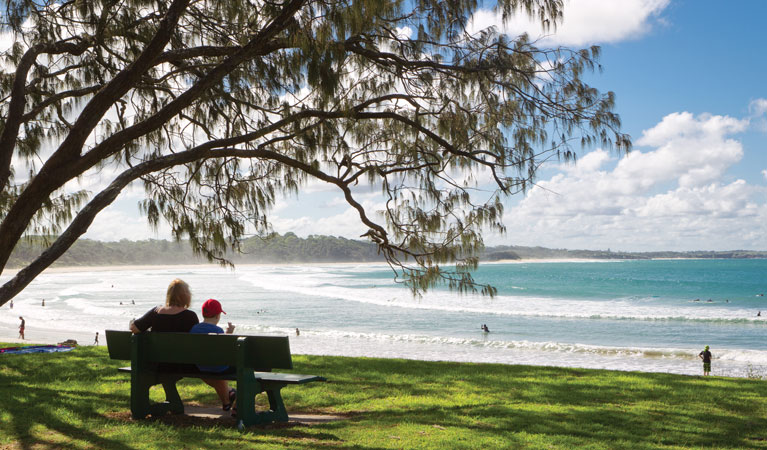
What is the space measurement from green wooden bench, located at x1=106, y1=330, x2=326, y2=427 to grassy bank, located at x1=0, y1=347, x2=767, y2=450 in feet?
0.56

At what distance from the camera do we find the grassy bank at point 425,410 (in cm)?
396

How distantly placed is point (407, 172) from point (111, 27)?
9.74 ft

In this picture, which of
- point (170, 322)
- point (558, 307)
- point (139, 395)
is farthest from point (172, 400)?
point (558, 307)

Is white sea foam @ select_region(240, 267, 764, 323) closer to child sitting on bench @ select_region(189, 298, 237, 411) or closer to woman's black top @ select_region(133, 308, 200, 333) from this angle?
child sitting on bench @ select_region(189, 298, 237, 411)

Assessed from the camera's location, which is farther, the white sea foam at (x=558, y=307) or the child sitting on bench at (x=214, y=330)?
the white sea foam at (x=558, y=307)

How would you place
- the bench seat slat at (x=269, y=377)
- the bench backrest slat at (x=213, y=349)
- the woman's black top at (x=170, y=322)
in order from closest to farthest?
1. the bench backrest slat at (x=213, y=349)
2. the bench seat slat at (x=269, y=377)
3. the woman's black top at (x=170, y=322)

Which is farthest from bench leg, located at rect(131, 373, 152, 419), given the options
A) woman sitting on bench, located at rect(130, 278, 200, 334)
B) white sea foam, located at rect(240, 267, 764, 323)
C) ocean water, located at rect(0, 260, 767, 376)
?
white sea foam, located at rect(240, 267, 764, 323)

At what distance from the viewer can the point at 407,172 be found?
6.31 m

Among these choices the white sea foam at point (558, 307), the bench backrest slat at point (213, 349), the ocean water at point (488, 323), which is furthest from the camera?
the white sea foam at point (558, 307)

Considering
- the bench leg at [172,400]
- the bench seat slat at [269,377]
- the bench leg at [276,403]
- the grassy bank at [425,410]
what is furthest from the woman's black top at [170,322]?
the bench leg at [276,403]

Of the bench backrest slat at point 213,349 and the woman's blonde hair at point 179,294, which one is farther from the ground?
the woman's blonde hair at point 179,294

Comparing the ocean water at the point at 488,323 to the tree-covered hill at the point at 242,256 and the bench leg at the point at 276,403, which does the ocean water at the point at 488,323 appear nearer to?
the bench leg at the point at 276,403

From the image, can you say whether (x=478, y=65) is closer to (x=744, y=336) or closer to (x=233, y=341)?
(x=233, y=341)

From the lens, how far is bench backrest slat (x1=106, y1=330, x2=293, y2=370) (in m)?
3.93
